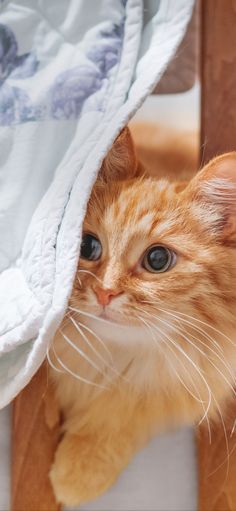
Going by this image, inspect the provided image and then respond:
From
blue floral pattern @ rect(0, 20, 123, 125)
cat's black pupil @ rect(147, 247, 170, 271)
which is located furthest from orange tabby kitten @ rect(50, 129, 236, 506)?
blue floral pattern @ rect(0, 20, 123, 125)

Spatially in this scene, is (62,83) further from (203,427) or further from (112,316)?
(203,427)

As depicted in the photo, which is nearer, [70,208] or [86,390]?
[70,208]

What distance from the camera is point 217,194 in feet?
3.21

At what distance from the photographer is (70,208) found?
962 mm

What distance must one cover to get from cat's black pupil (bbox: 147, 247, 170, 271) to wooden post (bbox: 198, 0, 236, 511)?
252mm

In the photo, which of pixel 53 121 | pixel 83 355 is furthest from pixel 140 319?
pixel 53 121

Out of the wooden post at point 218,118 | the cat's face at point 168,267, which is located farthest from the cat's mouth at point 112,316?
the wooden post at point 218,118

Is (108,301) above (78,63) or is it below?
below

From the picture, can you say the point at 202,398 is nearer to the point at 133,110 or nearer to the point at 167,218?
the point at 167,218

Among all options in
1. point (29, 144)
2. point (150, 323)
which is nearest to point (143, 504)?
point (150, 323)

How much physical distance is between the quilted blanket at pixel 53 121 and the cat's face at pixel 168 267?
0.07 m

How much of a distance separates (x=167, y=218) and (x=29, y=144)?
270 mm

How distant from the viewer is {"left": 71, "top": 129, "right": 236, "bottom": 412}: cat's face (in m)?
0.96

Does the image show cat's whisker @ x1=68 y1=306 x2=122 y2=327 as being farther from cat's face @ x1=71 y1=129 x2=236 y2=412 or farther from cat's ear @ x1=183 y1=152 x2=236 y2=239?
cat's ear @ x1=183 y1=152 x2=236 y2=239
